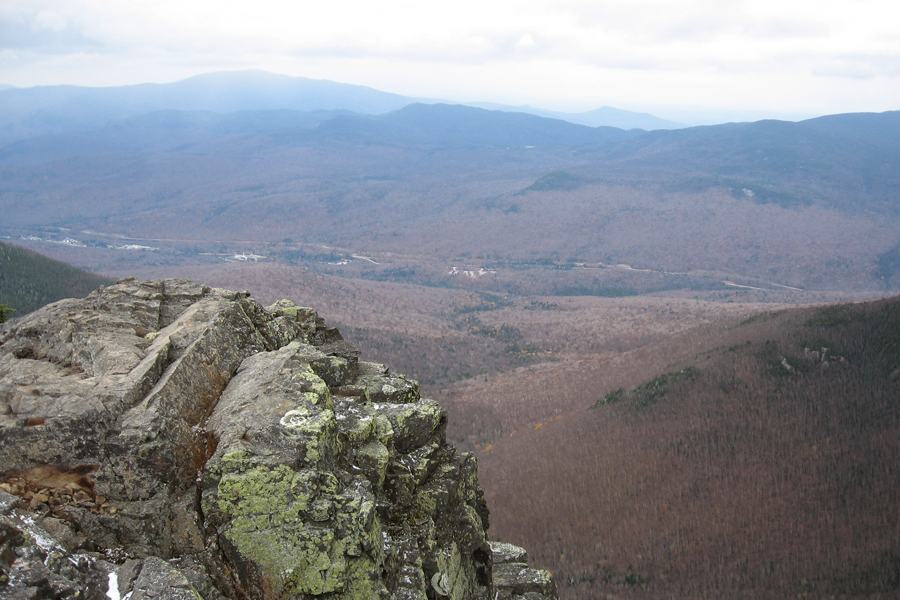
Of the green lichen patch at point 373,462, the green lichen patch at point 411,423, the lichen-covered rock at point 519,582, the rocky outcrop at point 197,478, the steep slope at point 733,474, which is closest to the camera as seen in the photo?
the rocky outcrop at point 197,478

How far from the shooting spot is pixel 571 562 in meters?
30.4

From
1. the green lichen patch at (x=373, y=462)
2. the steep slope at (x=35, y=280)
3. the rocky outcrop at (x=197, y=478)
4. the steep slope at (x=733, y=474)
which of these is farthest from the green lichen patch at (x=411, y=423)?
the steep slope at (x=35, y=280)

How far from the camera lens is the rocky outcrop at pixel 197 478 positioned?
9289 millimetres

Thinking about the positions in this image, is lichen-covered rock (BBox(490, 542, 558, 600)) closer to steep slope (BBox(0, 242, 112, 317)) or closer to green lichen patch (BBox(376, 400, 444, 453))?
green lichen patch (BBox(376, 400, 444, 453))

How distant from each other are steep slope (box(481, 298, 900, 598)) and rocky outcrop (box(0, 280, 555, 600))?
67.9 feet

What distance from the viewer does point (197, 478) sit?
10453 millimetres

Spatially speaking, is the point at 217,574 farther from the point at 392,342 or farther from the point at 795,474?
the point at 392,342

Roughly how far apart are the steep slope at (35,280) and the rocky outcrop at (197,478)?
182 ft

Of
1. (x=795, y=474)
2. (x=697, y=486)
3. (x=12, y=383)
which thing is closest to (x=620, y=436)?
(x=697, y=486)

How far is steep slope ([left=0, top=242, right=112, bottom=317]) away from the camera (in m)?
61.0

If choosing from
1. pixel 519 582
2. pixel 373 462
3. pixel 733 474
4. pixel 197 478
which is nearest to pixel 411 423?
pixel 373 462

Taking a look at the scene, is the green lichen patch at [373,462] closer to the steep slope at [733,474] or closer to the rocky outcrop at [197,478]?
the rocky outcrop at [197,478]

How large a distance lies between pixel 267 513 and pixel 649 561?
25896 mm

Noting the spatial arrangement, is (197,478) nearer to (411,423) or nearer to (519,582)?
(411,423)
